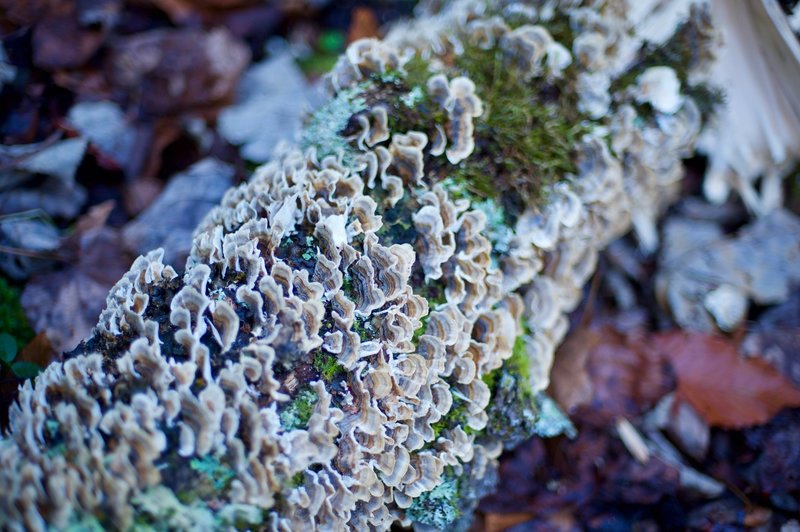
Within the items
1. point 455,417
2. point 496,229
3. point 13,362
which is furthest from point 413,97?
point 13,362

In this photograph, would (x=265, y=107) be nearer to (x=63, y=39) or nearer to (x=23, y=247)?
(x=63, y=39)

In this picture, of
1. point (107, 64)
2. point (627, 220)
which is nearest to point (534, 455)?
point (627, 220)

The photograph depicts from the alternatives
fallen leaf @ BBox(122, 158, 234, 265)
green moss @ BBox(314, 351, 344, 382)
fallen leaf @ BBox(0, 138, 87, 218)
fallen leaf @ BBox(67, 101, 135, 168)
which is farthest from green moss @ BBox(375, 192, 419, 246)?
fallen leaf @ BBox(67, 101, 135, 168)

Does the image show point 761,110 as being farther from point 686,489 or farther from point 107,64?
point 107,64

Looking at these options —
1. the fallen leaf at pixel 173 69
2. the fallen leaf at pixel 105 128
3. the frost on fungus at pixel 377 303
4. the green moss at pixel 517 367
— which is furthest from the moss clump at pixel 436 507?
the fallen leaf at pixel 173 69

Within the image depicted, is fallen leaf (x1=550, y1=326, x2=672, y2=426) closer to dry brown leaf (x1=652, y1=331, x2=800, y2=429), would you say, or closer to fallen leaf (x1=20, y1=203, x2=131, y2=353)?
dry brown leaf (x1=652, y1=331, x2=800, y2=429)

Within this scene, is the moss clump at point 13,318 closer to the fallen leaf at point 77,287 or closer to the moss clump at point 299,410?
the fallen leaf at point 77,287
